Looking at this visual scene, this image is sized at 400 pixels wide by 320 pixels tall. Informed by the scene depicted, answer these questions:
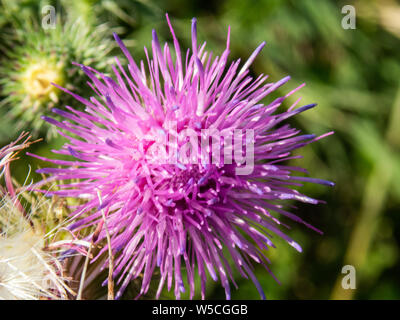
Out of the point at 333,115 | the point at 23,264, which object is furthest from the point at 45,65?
the point at 333,115

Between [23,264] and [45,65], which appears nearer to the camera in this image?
[23,264]

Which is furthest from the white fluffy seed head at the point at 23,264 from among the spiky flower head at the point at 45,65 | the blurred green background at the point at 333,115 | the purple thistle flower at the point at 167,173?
the blurred green background at the point at 333,115

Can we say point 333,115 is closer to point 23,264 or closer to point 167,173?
point 167,173

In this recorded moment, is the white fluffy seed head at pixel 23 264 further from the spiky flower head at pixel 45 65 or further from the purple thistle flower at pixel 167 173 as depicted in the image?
the spiky flower head at pixel 45 65

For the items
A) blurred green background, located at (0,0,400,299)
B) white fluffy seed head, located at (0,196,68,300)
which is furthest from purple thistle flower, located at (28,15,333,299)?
blurred green background, located at (0,0,400,299)

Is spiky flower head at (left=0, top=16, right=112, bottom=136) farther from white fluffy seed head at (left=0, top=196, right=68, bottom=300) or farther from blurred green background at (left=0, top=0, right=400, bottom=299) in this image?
blurred green background at (left=0, top=0, right=400, bottom=299)
